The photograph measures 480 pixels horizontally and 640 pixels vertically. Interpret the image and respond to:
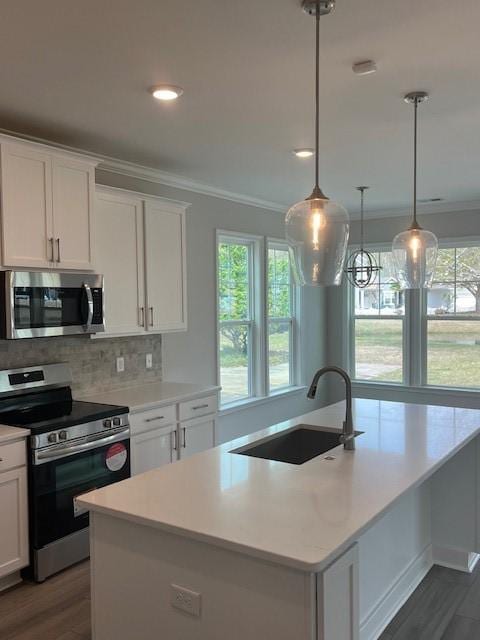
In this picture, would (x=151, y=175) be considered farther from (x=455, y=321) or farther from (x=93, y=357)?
(x=455, y=321)

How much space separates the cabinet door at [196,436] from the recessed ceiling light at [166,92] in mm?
2156

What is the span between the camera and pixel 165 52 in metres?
2.31

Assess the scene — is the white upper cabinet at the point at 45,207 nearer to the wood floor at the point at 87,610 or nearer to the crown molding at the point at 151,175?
the crown molding at the point at 151,175

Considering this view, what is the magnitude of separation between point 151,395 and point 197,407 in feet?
1.20

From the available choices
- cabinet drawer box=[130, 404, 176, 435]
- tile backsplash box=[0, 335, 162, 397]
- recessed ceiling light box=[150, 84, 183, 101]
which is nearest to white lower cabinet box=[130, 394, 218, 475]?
cabinet drawer box=[130, 404, 176, 435]

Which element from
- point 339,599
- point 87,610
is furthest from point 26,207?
point 339,599

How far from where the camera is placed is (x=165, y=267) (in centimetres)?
420

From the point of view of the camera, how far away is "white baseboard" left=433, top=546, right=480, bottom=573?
322 cm

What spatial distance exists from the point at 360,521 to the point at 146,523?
0.65m

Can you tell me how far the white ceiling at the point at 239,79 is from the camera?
2.03 meters

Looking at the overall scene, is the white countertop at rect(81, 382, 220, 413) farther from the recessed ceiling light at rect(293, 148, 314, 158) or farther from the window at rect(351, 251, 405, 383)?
the window at rect(351, 251, 405, 383)

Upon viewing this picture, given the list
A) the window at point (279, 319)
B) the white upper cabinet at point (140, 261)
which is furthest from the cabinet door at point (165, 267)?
the window at point (279, 319)

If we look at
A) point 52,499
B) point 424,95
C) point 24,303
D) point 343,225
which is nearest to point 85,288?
point 24,303

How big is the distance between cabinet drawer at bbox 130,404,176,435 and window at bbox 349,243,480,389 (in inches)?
139
